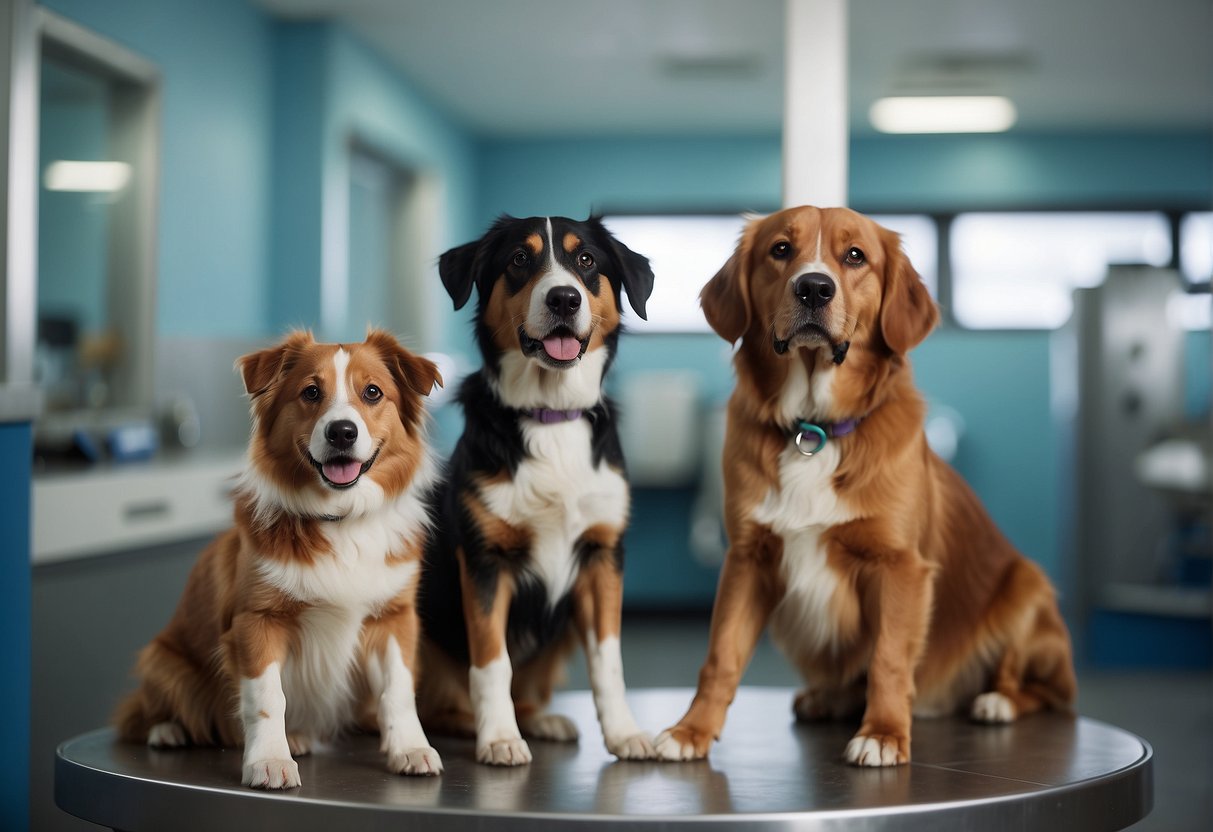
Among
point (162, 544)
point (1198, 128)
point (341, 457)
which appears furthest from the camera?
point (1198, 128)

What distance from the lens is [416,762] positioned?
134 centimetres

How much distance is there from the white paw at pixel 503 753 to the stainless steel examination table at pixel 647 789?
0.06 ft

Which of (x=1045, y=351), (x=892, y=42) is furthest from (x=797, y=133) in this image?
(x=1045, y=351)

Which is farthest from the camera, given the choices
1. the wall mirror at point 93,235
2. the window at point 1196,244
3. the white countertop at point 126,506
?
the window at point 1196,244

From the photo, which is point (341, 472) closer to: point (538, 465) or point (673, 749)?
point (538, 465)

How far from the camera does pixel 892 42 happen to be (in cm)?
589

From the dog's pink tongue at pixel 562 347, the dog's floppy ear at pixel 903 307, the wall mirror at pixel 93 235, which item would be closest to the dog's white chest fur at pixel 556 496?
the dog's pink tongue at pixel 562 347

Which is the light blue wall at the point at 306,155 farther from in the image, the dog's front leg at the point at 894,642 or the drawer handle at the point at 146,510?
the dog's front leg at the point at 894,642

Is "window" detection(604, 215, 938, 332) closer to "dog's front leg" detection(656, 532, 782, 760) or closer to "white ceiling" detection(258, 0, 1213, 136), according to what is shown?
"white ceiling" detection(258, 0, 1213, 136)

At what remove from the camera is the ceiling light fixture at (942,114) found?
691 centimetres

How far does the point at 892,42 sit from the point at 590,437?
16.4 feet

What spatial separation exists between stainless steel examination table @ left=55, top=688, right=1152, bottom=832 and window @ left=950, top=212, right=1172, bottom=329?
664 centimetres

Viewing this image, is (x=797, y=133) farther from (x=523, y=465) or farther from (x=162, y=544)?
(x=162, y=544)

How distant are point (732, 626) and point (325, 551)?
550 millimetres
